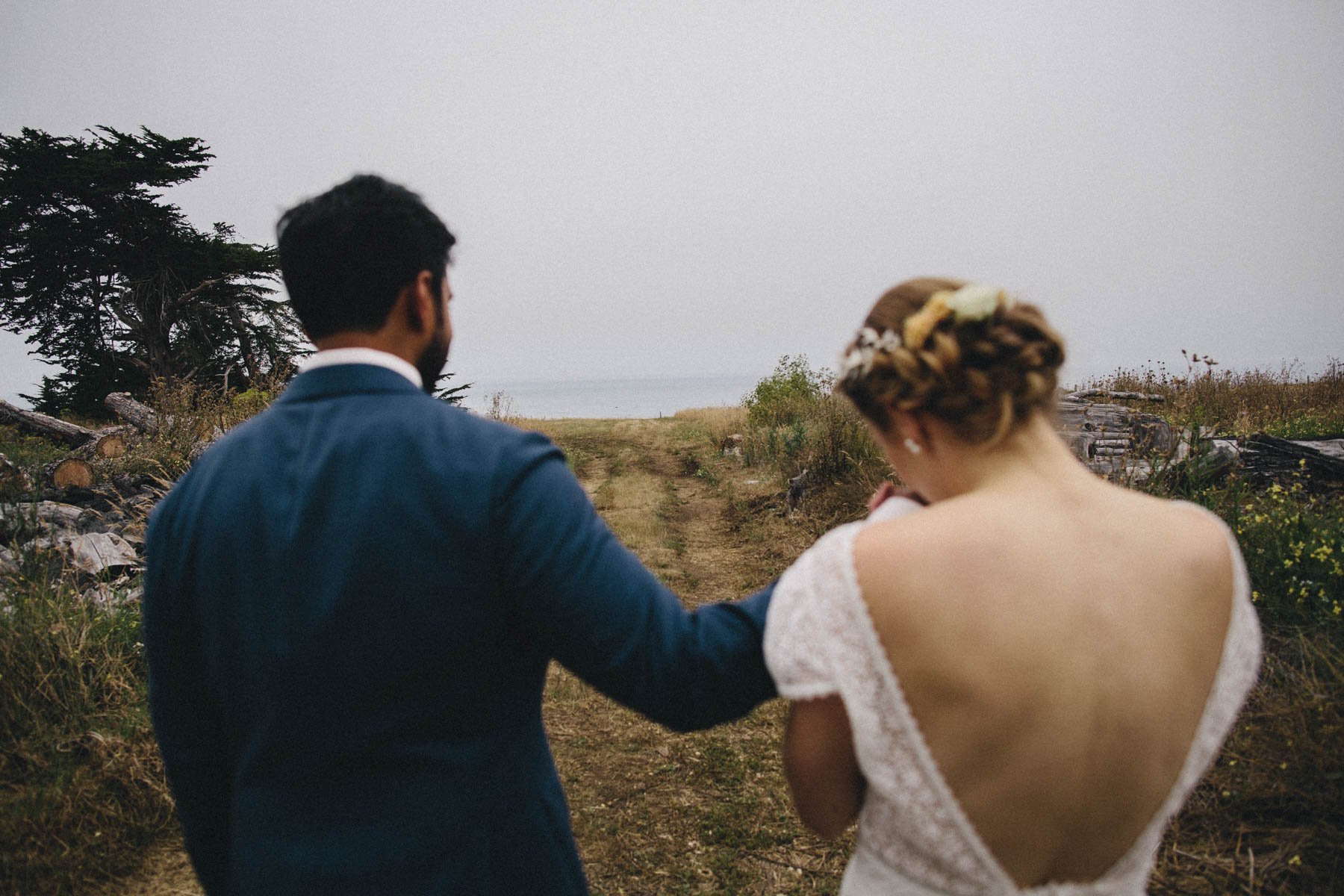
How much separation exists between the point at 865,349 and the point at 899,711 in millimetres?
629

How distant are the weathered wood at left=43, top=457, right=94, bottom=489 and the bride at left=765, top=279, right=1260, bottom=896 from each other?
886 centimetres

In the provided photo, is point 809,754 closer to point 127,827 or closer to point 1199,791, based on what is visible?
point 1199,791

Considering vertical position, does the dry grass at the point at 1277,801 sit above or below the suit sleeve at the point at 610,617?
below

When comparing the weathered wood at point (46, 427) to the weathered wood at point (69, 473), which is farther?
the weathered wood at point (46, 427)

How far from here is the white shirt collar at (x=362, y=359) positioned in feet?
3.94

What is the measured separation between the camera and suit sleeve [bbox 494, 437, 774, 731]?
3.45 feet

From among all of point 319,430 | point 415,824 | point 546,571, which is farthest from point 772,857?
point 319,430

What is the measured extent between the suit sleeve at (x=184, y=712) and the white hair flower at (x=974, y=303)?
1.42 metres

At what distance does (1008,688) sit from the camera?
0.96 metres

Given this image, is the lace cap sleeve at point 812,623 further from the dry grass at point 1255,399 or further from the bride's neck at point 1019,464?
the dry grass at point 1255,399

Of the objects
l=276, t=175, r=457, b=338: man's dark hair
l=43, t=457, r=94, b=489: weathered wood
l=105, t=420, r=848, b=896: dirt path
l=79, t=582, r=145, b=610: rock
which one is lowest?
l=105, t=420, r=848, b=896: dirt path

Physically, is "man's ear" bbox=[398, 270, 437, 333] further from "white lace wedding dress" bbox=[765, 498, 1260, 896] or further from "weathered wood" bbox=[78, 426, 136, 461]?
"weathered wood" bbox=[78, 426, 136, 461]

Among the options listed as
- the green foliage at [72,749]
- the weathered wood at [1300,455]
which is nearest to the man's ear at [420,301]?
the green foliage at [72,749]

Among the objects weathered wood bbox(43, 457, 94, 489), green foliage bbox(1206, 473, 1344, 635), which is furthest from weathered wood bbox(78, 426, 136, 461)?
green foliage bbox(1206, 473, 1344, 635)
